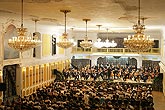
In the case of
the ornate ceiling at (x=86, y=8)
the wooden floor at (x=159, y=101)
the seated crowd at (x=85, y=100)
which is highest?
the ornate ceiling at (x=86, y=8)

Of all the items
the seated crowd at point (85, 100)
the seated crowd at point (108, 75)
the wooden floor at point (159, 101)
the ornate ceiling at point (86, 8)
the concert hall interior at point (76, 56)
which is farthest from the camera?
the seated crowd at point (108, 75)

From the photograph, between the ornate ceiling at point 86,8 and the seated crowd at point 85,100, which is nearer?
the ornate ceiling at point 86,8

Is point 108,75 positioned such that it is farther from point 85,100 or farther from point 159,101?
point 85,100

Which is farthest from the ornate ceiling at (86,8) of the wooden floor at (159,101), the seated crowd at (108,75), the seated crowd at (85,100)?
the seated crowd at (108,75)

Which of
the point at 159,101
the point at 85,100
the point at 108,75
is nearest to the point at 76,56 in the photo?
the point at 108,75

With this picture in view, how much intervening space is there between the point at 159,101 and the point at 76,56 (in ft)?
59.4

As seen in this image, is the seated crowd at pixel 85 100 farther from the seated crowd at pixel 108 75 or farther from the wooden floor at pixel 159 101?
the seated crowd at pixel 108 75

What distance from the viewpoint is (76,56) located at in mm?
37875

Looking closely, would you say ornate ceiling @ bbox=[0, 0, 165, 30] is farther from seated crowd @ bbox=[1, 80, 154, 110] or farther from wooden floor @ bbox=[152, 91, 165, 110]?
wooden floor @ bbox=[152, 91, 165, 110]

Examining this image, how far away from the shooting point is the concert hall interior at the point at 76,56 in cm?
1148

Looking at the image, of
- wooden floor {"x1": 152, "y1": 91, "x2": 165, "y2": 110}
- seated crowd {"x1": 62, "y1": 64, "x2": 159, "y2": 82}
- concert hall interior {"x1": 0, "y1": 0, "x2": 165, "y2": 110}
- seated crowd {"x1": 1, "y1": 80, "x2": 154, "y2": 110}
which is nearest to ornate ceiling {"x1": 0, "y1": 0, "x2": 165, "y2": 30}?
concert hall interior {"x1": 0, "y1": 0, "x2": 165, "y2": 110}

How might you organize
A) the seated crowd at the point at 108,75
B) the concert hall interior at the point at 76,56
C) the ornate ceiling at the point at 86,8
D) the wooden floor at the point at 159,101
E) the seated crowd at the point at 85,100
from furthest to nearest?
the seated crowd at the point at 108,75
the wooden floor at the point at 159,101
the seated crowd at the point at 85,100
the concert hall interior at the point at 76,56
the ornate ceiling at the point at 86,8

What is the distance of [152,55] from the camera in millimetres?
35688

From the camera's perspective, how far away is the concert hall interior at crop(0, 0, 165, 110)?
11484 millimetres
